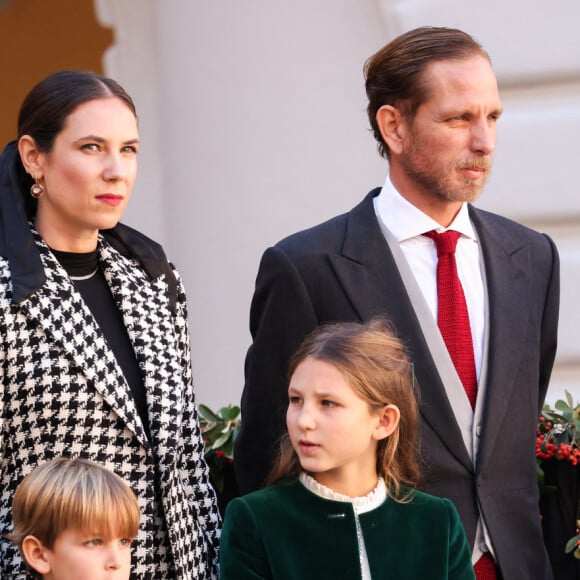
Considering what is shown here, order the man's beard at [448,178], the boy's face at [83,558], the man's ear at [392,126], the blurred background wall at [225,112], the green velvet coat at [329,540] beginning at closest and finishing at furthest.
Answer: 1. the boy's face at [83,558]
2. the green velvet coat at [329,540]
3. the man's beard at [448,178]
4. the man's ear at [392,126]
5. the blurred background wall at [225,112]

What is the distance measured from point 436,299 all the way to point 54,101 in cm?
100

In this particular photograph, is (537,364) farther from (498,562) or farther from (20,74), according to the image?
(20,74)

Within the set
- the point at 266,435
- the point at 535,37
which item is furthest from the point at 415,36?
the point at 535,37

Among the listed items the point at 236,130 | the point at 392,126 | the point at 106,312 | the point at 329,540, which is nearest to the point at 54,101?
the point at 106,312

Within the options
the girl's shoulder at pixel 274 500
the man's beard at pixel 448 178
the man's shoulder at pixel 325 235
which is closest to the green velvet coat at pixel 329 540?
the girl's shoulder at pixel 274 500

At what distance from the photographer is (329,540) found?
10.8 ft

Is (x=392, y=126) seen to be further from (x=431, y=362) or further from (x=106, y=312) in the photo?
(x=106, y=312)

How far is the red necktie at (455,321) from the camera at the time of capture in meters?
3.61

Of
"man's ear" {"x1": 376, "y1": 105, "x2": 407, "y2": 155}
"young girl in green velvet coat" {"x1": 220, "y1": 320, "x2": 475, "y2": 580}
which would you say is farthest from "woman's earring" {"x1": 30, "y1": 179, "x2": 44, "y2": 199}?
"man's ear" {"x1": 376, "y1": 105, "x2": 407, "y2": 155}

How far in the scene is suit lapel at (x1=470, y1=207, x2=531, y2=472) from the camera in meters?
3.56

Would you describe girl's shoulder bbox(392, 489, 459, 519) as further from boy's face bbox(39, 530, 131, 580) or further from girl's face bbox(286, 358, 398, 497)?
boy's face bbox(39, 530, 131, 580)

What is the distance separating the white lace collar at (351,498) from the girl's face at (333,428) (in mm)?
19

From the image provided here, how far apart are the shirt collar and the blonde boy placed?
1.02m

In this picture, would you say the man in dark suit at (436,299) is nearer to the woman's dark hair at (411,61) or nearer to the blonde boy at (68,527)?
the woman's dark hair at (411,61)
